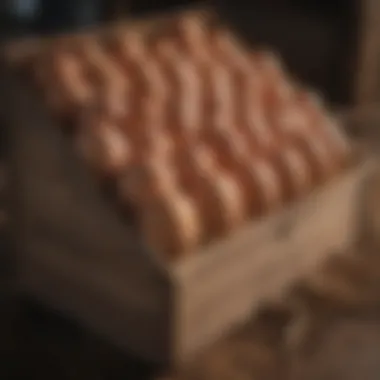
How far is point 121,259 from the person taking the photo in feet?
2.85

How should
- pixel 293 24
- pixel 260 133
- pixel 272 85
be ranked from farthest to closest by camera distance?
1. pixel 293 24
2. pixel 272 85
3. pixel 260 133

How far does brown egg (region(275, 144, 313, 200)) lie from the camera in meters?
1.00

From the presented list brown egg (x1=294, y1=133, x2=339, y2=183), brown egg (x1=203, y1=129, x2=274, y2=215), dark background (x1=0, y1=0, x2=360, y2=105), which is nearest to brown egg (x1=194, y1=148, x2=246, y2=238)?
brown egg (x1=203, y1=129, x2=274, y2=215)

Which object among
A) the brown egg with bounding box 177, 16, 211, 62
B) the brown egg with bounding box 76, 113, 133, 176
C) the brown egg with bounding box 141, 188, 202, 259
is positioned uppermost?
the brown egg with bounding box 177, 16, 211, 62

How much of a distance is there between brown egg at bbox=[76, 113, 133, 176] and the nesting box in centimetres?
2

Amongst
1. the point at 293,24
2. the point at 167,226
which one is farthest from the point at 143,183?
the point at 293,24

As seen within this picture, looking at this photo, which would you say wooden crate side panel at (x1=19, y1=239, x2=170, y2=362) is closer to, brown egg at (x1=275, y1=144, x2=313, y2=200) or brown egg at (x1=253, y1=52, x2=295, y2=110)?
brown egg at (x1=275, y1=144, x2=313, y2=200)

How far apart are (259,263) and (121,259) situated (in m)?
0.16

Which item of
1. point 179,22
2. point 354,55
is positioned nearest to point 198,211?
point 179,22

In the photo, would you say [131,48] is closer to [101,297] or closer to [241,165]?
[241,165]

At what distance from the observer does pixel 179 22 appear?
118cm

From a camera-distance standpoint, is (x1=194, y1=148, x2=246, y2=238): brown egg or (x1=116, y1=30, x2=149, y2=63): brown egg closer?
(x1=194, y1=148, x2=246, y2=238): brown egg

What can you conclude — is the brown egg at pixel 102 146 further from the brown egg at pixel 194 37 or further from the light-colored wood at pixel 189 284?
the brown egg at pixel 194 37

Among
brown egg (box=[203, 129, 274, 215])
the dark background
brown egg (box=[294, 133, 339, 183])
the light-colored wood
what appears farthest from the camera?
the dark background
